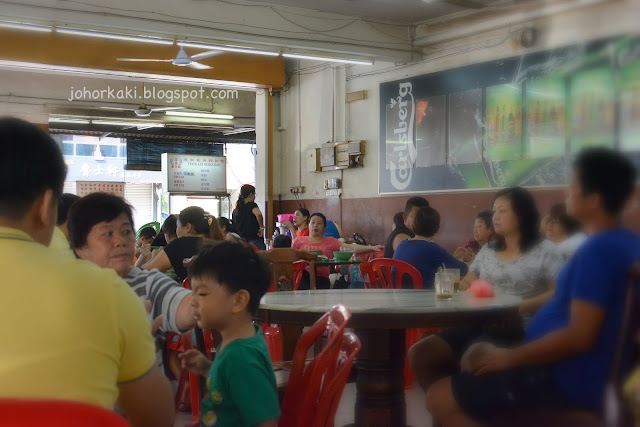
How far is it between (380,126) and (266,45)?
5.29 feet

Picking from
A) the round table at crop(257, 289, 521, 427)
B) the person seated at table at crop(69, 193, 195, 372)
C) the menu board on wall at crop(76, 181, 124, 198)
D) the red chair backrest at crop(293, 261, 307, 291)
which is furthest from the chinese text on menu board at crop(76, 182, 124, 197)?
the person seated at table at crop(69, 193, 195, 372)

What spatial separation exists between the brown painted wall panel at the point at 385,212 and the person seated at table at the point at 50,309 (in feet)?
15.0

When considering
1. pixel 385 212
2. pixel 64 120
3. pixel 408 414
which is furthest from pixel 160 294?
pixel 64 120

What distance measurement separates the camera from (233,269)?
1751 mm

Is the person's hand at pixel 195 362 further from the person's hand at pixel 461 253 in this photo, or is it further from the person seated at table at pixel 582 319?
the person's hand at pixel 461 253

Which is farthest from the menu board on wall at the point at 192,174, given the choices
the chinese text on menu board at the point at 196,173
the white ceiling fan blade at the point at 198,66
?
the white ceiling fan blade at the point at 198,66

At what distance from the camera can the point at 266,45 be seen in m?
7.25

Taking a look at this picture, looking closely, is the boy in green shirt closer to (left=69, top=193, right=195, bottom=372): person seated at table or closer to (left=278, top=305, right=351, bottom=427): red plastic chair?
(left=278, top=305, right=351, bottom=427): red plastic chair

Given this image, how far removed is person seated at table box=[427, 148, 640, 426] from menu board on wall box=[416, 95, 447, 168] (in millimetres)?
6174

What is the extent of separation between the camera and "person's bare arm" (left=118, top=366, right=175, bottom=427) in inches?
43.6

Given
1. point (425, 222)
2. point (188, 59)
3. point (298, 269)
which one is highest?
point (188, 59)

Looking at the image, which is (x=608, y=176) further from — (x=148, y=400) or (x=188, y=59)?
(x=188, y=59)

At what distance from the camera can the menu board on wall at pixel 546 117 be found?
24.8 inches

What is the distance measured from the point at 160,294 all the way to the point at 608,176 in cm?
155
